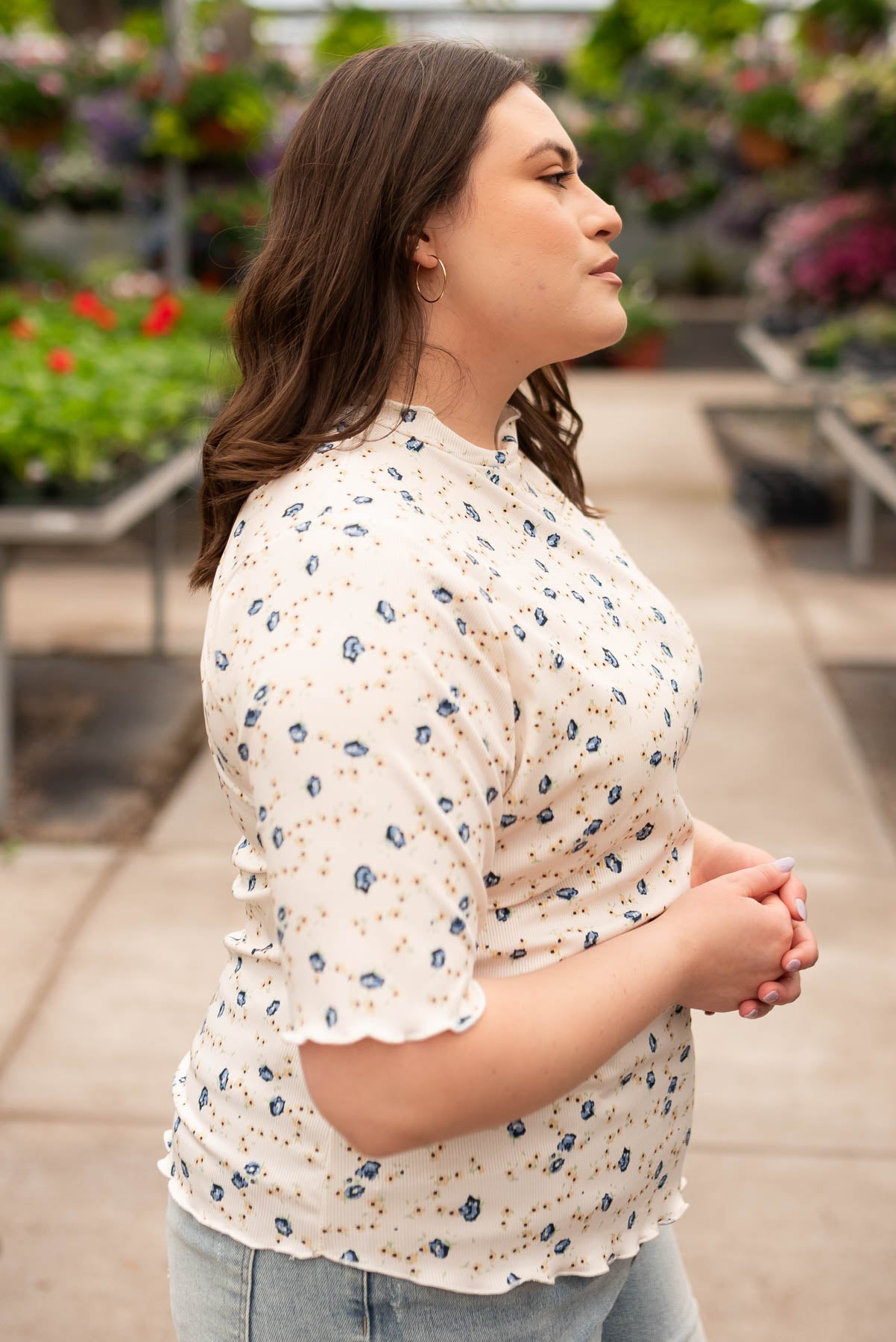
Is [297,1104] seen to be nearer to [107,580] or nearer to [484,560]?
[484,560]

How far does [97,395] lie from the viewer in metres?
4.88

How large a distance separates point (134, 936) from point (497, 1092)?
280 cm

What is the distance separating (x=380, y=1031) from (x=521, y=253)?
63 cm

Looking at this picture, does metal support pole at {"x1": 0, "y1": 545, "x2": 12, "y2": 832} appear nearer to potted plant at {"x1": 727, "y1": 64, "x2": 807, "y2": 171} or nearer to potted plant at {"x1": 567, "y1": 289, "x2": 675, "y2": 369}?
potted plant at {"x1": 727, "y1": 64, "x2": 807, "y2": 171}

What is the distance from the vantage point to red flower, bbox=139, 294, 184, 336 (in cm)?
716

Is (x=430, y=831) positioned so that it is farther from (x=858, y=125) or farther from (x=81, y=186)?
(x=81, y=186)

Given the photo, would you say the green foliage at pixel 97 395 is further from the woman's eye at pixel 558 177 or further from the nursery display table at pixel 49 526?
the woman's eye at pixel 558 177

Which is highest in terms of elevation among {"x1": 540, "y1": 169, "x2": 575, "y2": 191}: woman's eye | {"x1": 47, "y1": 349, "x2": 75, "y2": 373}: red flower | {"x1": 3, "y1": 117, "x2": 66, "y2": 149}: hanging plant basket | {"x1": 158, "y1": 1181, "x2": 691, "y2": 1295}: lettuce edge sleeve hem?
{"x1": 540, "y1": 169, "x2": 575, "y2": 191}: woman's eye

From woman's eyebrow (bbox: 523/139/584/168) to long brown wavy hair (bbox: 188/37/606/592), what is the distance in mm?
46

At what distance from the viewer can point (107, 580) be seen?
24.1 ft

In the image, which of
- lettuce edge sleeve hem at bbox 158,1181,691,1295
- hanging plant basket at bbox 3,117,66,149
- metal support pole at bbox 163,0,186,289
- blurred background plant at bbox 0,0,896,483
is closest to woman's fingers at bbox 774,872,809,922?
lettuce edge sleeve hem at bbox 158,1181,691,1295

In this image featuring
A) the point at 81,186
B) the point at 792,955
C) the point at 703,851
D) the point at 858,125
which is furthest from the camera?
the point at 81,186

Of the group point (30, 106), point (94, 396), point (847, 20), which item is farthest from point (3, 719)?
point (30, 106)

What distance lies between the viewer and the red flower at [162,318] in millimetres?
7156
